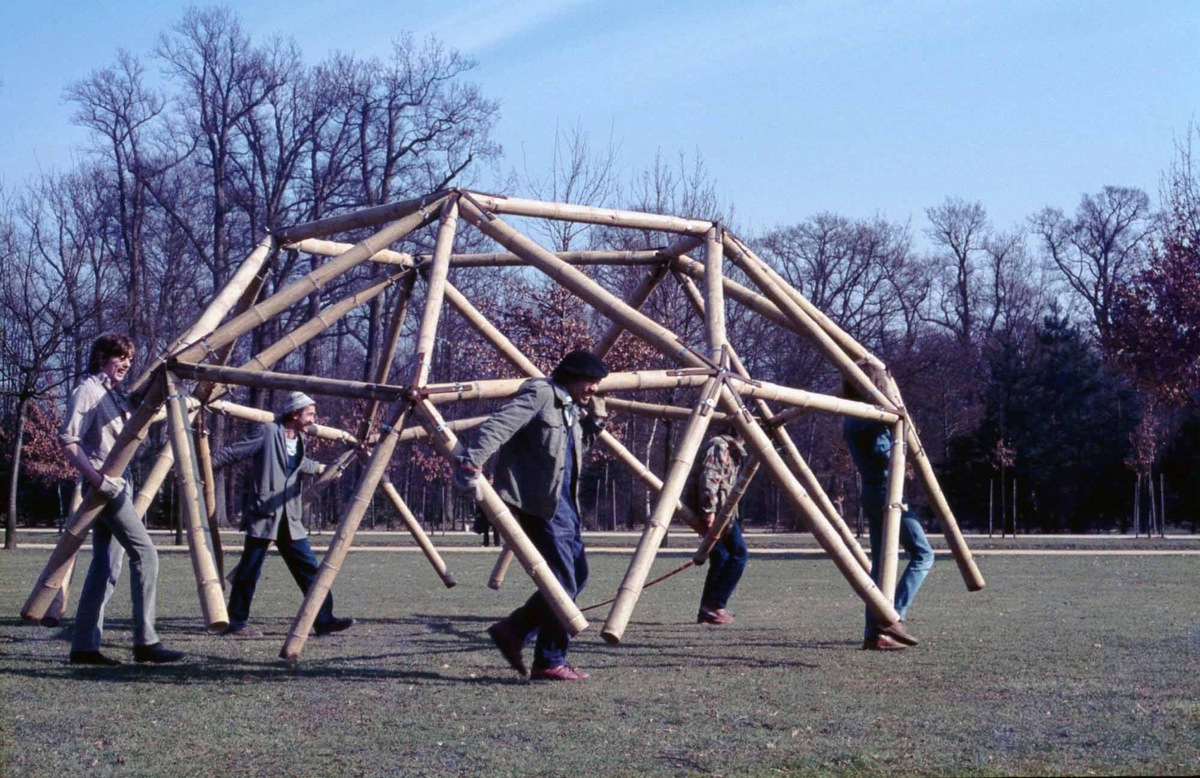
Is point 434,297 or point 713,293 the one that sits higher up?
point 713,293

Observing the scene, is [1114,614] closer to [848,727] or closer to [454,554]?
[848,727]

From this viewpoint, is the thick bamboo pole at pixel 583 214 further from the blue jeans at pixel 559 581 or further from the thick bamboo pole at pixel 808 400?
the blue jeans at pixel 559 581

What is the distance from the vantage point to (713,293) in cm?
967

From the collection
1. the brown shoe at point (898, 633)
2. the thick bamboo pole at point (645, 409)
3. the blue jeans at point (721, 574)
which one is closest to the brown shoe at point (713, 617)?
the blue jeans at point (721, 574)

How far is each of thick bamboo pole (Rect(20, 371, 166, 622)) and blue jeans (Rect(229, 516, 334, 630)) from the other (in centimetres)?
168

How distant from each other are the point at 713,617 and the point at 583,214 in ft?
12.5

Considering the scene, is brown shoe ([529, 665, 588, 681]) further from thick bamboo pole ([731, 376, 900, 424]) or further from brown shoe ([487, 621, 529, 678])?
thick bamboo pole ([731, 376, 900, 424])

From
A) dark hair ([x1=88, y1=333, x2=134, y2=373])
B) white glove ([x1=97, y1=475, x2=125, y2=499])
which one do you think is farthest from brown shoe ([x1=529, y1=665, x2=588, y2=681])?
dark hair ([x1=88, y1=333, x2=134, y2=373])

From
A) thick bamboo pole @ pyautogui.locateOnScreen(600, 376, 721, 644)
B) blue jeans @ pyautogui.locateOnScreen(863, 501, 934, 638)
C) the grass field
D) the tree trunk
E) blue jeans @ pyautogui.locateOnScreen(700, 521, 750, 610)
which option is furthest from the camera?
the tree trunk

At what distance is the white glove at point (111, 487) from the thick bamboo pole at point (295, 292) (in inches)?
35.2

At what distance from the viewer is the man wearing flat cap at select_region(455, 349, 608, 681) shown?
26.2ft

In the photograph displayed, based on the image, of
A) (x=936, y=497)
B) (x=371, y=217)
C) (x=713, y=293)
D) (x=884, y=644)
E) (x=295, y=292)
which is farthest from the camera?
(x=936, y=497)

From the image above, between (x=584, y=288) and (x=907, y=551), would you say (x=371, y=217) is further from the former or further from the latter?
(x=907, y=551)

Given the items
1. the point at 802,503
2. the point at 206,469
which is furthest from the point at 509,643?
the point at 206,469
